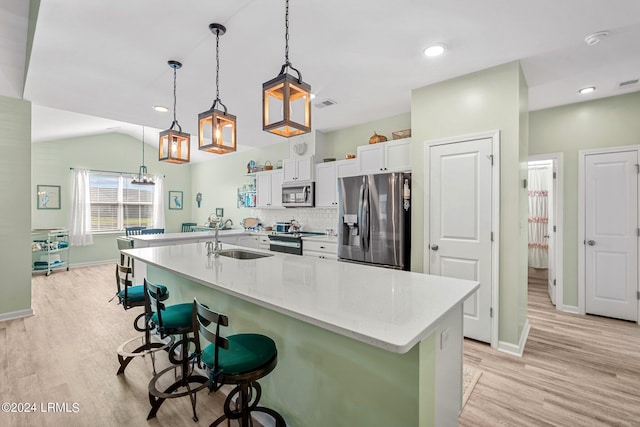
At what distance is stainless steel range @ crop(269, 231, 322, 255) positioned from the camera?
491 centimetres

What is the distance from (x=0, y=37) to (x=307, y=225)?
4464 mm

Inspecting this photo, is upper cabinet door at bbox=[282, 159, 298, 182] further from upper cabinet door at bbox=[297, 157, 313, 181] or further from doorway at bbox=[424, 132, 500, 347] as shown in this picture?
doorway at bbox=[424, 132, 500, 347]

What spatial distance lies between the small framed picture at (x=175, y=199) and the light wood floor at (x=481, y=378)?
5.44 metres

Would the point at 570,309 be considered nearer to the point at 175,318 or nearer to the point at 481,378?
the point at 481,378

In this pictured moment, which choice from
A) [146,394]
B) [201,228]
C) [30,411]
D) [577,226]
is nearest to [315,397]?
[146,394]

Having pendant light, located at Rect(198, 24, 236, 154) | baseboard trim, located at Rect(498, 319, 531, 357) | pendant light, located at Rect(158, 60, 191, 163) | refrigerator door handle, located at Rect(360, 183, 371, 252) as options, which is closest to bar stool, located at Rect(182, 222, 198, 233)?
pendant light, located at Rect(158, 60, 191, 163)

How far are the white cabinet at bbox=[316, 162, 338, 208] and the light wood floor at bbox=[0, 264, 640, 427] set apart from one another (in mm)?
2805

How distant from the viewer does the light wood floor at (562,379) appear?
1.93m

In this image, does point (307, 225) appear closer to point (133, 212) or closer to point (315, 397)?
point (315, 397)

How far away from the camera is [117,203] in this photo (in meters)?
7.90

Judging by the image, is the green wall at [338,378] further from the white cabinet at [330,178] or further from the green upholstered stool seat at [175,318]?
the white cabinet at [330,178]

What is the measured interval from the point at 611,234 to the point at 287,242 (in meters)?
4.44

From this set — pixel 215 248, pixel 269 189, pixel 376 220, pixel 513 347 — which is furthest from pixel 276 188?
pixel 513 347

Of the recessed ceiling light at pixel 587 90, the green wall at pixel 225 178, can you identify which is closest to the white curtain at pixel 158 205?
the green wall at pixel 225 178
